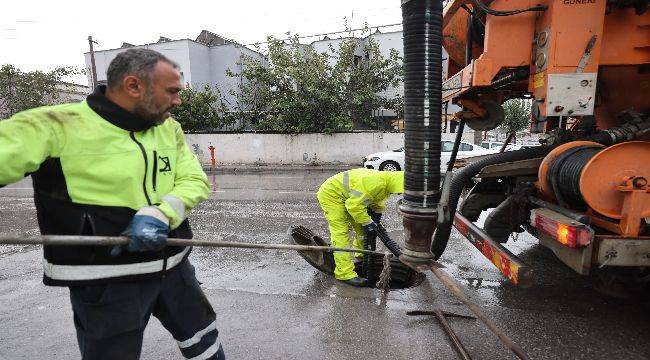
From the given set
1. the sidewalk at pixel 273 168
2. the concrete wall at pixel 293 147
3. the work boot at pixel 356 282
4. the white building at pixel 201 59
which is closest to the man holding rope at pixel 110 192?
the work boot at pixel 356 282

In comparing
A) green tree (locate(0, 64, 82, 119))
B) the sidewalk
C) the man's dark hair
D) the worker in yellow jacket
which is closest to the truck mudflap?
the worker in yellow jacket

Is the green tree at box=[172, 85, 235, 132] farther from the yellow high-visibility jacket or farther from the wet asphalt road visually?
the yellow high-visibility jacket

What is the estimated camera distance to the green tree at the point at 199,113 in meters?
18.9

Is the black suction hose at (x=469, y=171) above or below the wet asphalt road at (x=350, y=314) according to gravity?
above

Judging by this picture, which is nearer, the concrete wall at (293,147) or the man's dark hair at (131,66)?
the man's dark hair at (131,66)

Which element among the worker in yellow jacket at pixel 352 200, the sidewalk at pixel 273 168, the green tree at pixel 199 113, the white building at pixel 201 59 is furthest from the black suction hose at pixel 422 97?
the white building at pixel 201 59

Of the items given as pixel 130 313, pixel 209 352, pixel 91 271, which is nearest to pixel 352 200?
pixel 209 352

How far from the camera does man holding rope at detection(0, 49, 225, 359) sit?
1466 mm

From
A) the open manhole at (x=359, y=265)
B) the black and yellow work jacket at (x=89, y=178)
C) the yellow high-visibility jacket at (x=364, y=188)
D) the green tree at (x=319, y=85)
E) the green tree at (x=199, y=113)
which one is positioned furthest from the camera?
the green tree at (x=199, y=113)

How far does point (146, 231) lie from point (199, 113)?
18.9 metres

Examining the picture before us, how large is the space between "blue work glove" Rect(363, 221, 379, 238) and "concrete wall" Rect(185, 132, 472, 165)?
13626mm

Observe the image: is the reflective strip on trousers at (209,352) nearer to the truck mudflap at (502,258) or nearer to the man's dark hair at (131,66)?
the man's dark hair at (131,66)

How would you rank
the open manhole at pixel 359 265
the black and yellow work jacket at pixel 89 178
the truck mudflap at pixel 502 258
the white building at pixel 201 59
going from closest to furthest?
the black and yellow work jacket at pixel 89 178, the truck mudflap at pixel 502 258, the open manhole at pixel 359 265, the white building at pixel 201 59

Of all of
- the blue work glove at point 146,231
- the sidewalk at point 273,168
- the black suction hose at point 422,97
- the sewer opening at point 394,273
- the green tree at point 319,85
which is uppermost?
the green tree at point 319,85
